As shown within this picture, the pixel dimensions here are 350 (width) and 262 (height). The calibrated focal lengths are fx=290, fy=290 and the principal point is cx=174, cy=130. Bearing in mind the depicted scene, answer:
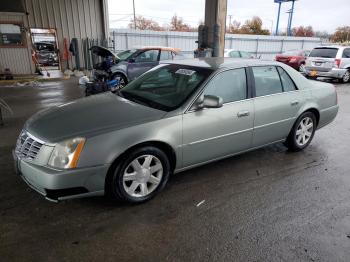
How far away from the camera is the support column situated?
860 centimetres

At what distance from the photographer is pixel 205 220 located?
9.57 ft

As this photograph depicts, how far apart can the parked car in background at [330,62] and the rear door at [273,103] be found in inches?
390

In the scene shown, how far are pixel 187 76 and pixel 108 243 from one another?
7.20 ft

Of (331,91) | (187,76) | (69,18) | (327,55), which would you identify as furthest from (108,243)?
(69,18)

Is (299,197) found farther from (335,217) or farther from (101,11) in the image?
(101,11)

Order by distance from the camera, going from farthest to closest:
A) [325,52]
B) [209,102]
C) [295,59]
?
[295,59]
[325,52]
[209,102]

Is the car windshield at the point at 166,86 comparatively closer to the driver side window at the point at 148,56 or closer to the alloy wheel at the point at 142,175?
the alloy wheel at the point at 142,175

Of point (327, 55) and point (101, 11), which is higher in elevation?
point (101, 11)

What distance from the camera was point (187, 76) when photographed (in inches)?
147

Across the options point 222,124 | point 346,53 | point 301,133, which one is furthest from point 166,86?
point 346,53

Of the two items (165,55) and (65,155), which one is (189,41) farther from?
(65,155)

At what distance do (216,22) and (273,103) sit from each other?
547 centimetres

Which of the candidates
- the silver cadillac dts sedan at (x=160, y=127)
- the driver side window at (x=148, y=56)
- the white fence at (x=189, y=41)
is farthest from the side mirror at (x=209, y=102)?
the white fence at (x=189, y=41)

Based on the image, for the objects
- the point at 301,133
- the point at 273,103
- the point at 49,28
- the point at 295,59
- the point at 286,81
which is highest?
the point at 49,28
